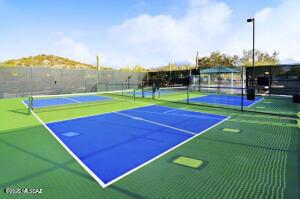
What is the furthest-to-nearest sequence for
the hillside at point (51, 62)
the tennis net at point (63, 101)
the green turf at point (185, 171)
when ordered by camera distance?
1. the hillside at point (51, 62)
2. the tennis net at point (63, 101)
3. the green turf at point (185, 171)

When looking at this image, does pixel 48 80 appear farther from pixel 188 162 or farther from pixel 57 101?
pixel 188 162

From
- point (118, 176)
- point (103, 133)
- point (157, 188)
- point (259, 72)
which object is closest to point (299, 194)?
point (157, 188)

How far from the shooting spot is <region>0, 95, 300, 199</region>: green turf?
3906 mm

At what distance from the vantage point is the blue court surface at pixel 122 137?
201 inches

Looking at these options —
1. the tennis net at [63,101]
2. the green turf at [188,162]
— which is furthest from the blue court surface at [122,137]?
the tennis net at [63,101]

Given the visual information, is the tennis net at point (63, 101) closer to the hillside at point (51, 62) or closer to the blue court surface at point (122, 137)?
the blue court surface at point (122, 137)

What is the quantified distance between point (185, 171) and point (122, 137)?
10.0 feet

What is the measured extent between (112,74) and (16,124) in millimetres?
20376

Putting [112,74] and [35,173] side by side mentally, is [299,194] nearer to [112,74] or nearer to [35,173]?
[35,173]

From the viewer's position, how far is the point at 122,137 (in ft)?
23.9

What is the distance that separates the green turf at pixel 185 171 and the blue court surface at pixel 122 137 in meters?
0.31

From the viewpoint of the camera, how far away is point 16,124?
930 cm

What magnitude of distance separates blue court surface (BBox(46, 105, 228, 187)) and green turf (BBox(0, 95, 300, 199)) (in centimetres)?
31

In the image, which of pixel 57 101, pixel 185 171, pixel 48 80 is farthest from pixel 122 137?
pixel 48 80
